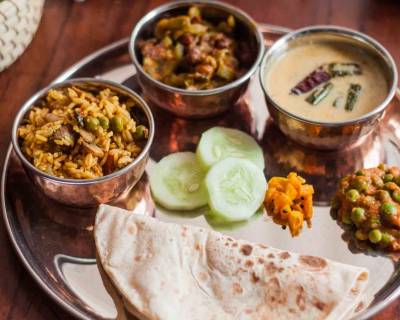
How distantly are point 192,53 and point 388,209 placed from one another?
127cm

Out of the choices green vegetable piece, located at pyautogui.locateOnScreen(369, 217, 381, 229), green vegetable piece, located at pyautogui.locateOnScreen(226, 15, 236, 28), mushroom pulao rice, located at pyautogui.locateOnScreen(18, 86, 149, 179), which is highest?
green vegetable piece, located at pyautogui.locateOnScreen(226, 15, 236, 28)

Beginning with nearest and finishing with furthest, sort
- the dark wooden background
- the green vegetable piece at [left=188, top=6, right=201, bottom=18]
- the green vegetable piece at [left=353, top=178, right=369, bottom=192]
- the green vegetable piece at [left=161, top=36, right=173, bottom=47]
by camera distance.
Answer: the green vegetable piece at [left=353, top=178, right=369, bottom=192] → the green vegetable piece at [left=161, top=36, right=173, bottom=47] → the green vegetable piece at [left=188, top=6, right=201, bottom=18] → the dark wooden background

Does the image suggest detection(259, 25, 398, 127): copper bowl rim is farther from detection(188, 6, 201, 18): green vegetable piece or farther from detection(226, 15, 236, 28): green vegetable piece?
detection(188, 6, 201, 18): green vegetable piece

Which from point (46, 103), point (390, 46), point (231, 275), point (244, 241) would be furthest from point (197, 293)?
point (390, 46)

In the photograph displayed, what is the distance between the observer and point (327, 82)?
344 centimetres

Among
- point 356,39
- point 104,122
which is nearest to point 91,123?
point 104,122

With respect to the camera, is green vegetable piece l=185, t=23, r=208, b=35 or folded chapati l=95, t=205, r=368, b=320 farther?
green vegetable piece l=185, t=23, r=208, b=35

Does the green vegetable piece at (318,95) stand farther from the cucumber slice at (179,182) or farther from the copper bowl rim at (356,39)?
the cucumber slice at (179,182)

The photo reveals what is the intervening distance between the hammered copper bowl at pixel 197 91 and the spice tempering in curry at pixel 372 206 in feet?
2.42

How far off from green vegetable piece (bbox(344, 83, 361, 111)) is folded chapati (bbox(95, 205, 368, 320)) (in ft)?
2.91

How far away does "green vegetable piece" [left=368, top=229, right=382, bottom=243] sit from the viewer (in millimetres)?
2840

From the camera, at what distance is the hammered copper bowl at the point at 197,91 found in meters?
3.34

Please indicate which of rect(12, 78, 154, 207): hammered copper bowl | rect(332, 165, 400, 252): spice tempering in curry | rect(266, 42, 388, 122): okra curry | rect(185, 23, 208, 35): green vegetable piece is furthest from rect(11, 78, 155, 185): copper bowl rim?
rect(332, 165, 400, 252): spice tempering in curry

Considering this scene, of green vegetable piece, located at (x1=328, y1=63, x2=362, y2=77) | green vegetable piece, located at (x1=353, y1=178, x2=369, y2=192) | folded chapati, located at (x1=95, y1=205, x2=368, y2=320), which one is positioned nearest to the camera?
folded chapati, located at (x1=95, y1=205, x2=368, y2=320)
